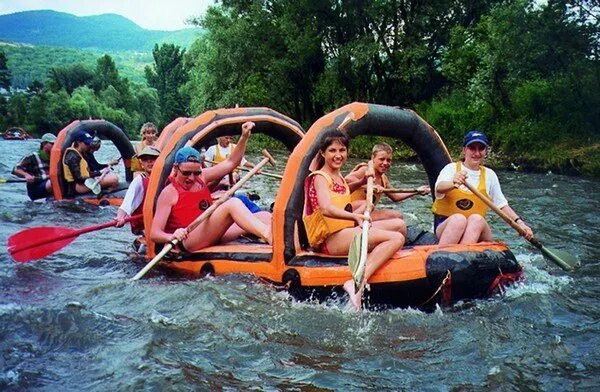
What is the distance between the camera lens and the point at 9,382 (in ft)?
12.6

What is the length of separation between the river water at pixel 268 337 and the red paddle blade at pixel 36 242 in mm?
166

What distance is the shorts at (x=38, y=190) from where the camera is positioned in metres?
11.7

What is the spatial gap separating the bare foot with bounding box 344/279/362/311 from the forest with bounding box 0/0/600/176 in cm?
1267

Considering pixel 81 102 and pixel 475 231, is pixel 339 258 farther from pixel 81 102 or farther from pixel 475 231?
pixel 81 102

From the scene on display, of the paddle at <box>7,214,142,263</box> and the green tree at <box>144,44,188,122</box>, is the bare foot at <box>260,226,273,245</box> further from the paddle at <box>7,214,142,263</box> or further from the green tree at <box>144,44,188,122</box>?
the green tree at <box>144,44,188,122</box>

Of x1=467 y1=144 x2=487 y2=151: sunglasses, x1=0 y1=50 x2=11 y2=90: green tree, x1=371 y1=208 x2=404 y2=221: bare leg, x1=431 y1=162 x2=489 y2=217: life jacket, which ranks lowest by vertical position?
x1=371 y1=208 x2=404 y2=221: bare leg

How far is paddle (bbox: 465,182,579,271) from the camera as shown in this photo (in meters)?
5.88

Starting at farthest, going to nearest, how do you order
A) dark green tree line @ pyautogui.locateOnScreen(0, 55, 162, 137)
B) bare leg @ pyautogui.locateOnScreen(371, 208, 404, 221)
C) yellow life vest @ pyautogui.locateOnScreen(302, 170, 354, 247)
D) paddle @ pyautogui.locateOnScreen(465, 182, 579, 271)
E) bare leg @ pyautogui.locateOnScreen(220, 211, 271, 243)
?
1. dark green tree line @ pyautogui.locateOnScreen(0, 55, 162, 137)
2. bare leg @ pyautogui.locateOnScreen(371, 208, 404, 221)
3. bare leg @ pyautogui.locateOnScreen(220, 211, 271, 243)
4. paddle @ pyautogui.locateOnScreen(465, 182, 579, 271)
5. yellow life vest @ pyautogui.locateOnScreen(302, 170, 354, 247)

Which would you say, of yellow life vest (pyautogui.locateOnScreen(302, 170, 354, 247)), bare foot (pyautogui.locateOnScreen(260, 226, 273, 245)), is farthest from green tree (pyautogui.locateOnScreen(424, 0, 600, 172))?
yellow life vest (pyautogui.locateOnScreen(302, 170, 354, 247))

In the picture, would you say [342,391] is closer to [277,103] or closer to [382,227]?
[382,227]

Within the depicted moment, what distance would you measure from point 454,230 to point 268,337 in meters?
2.04

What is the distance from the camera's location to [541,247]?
241 inches

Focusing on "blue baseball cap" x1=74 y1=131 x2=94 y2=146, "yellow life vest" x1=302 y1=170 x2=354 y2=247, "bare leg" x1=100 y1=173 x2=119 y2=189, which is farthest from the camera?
"blue baseball cap" x1=74 y1=131 x2=94 y2=146

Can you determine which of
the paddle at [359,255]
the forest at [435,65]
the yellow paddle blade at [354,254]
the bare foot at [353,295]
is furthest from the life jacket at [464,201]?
the forest at [435,65]
